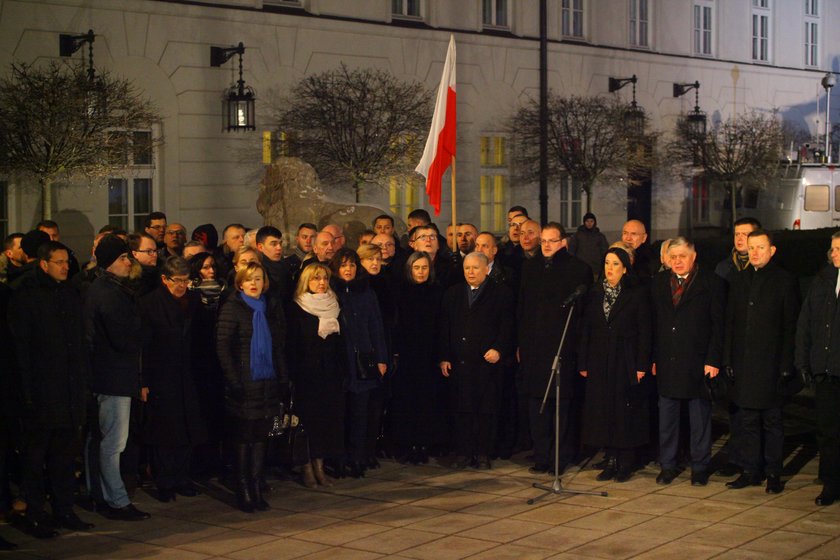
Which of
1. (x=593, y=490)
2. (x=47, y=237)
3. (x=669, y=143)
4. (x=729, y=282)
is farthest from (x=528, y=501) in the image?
(x=669, y=143)

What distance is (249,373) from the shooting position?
987 centimetres

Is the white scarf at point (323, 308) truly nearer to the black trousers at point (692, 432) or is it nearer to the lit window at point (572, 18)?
the black trousers at point (692, 432)

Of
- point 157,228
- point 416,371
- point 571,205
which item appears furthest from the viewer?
point 571,205

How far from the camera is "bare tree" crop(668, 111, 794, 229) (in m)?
32.8

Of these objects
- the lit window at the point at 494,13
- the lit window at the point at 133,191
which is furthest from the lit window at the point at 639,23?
the lit window at the point at 133,191

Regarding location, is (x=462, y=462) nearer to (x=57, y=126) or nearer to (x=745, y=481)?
(x=745, y=481)

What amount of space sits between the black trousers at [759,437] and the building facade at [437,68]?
43.0 feet

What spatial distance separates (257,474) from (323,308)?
1.44 m

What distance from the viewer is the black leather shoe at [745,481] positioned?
34.8ft

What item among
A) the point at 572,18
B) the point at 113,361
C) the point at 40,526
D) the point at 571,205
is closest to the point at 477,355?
the point at 113,361

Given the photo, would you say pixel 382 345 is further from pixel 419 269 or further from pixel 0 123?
pixel 0 123

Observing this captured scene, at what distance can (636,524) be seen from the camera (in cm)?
941

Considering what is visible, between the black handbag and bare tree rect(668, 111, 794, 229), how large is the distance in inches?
919

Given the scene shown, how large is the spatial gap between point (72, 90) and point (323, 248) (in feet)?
28.8
